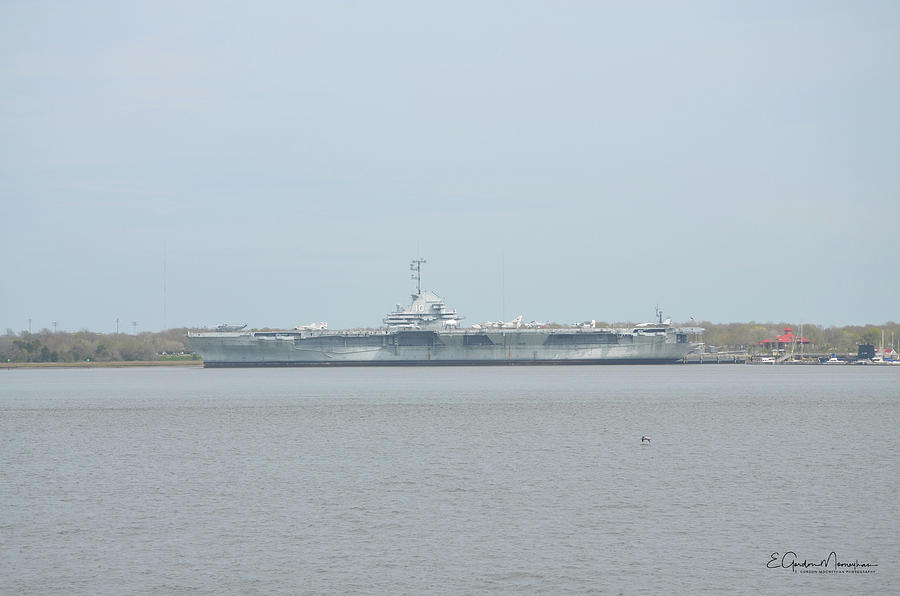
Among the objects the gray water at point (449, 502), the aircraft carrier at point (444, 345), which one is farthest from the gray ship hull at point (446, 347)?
the gray water at point (449, 502)

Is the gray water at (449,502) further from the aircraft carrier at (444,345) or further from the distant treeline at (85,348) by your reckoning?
the distant treeline at (85,348)

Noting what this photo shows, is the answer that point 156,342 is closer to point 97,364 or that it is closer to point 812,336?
point 97,364

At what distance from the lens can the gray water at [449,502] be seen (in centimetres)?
1523

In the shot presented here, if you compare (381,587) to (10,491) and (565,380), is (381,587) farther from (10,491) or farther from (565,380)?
(565,380)

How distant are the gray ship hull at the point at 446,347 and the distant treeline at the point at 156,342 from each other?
1575 inches

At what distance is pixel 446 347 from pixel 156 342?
239 feet

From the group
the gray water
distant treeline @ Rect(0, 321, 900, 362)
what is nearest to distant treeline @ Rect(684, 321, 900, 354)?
distant treeline @ Rect(0, 321, 900, 362)

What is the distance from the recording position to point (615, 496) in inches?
829

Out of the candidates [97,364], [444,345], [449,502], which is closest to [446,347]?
[444,345]

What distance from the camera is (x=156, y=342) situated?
146750 mm

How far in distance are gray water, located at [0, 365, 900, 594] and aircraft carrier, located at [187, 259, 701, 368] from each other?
43010mm

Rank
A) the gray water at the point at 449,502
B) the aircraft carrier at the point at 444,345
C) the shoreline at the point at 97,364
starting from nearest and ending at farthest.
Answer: the gray water at the point at 449,502 < the aircraft carrier at the point at 444,345 < the shoreline at the point at 97,364

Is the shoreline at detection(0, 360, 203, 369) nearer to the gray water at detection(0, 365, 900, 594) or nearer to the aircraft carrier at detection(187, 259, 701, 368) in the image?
the aircraft carrier at detection(187, 259, 701, 368)

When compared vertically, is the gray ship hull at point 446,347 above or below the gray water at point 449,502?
above
